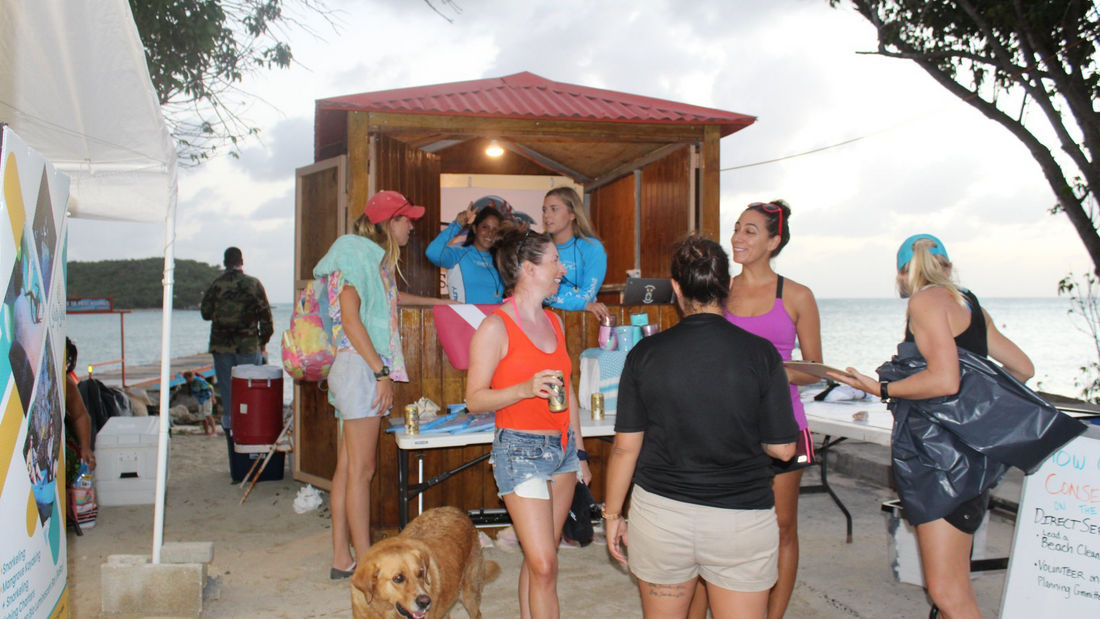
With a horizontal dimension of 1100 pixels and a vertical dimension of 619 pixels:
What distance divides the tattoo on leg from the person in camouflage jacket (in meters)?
5.97

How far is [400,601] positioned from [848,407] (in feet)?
9.96

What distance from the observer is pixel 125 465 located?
5.70 meters

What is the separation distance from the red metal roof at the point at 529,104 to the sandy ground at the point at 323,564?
285 cm

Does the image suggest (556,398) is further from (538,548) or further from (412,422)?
(412,422)

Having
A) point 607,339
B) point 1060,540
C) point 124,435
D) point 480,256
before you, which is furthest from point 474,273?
point 1060,540

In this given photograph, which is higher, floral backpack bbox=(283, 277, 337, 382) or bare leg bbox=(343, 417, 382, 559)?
floral backpack bbox=(283, 277, 337, 382)

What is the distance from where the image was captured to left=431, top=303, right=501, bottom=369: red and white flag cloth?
4.72m

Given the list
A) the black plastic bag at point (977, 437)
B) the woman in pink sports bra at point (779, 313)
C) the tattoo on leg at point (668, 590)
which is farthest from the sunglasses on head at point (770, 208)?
the tattoo on leg at point (668, 590)

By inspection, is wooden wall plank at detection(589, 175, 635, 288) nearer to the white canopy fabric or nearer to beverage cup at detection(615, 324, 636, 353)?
beverage cup at detection(615, 324, 636, 353)

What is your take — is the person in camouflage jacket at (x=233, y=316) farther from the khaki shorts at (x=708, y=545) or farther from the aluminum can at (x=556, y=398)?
the khaki shorts at (x=708, y=545)

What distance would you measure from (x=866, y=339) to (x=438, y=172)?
46055mm

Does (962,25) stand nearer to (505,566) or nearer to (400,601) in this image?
(505,566)

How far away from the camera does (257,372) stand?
620 centimetres

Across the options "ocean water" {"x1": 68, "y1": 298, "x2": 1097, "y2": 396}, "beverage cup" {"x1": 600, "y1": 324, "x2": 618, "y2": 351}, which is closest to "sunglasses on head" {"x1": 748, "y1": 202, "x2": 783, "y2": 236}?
"beverage cup" {"x1": 600, "y1": 324, "x2": 618, "y2": 351}
